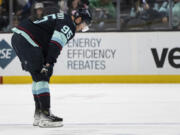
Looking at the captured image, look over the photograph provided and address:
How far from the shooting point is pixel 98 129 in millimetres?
5688

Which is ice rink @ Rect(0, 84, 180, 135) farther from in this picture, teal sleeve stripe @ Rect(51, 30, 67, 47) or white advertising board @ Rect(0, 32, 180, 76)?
teal sleeve stripe @ Rect(51, 30, 67, 47)

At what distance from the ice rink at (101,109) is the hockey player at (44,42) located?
21 centimetres

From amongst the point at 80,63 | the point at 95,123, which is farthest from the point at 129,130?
the point at 80,63

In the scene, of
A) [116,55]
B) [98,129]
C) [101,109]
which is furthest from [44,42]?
[116,55]

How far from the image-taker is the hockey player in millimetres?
5711

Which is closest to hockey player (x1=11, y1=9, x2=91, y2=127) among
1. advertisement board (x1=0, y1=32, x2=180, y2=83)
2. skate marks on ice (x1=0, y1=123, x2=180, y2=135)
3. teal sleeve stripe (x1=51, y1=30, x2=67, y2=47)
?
teal sleeve stripe (x1=51, y1=30, x2=67, y2=47)

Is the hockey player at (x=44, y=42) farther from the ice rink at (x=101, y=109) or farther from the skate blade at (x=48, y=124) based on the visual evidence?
the ice rink at (x=101, y=109)

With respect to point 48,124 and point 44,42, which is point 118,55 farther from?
point 48,124

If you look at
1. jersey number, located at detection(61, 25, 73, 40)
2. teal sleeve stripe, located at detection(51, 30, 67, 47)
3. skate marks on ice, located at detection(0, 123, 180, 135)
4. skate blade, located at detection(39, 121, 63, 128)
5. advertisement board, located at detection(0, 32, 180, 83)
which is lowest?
skate marks on ice, located at detection(0, 123, 180, 135)

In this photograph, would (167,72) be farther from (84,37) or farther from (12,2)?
(12,2)

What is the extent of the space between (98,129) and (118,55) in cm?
545

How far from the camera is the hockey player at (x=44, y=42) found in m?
5.71

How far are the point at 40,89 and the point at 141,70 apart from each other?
17.8 ft

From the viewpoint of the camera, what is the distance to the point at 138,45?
36.2 ft
